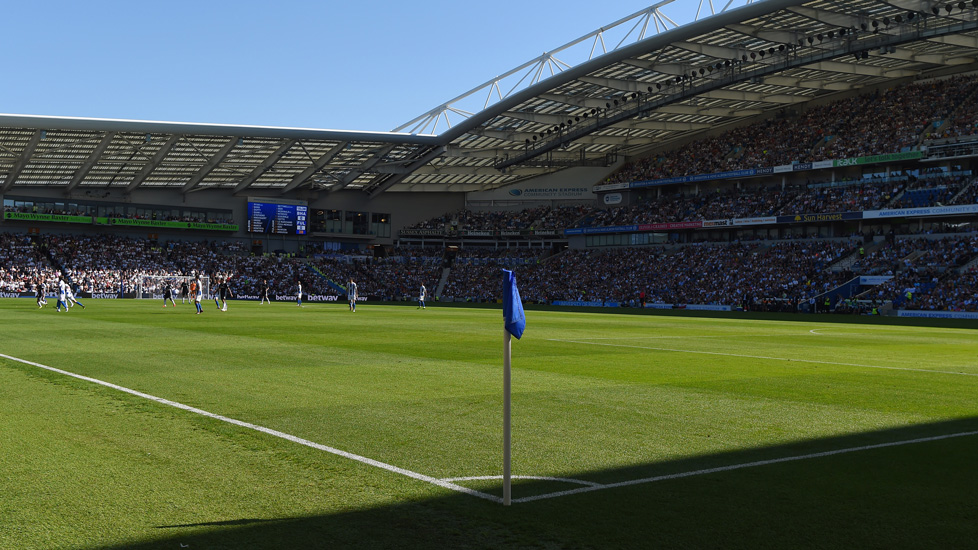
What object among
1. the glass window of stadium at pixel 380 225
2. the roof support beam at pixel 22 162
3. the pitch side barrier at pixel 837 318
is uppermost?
the roof support beam at pixel 22 162

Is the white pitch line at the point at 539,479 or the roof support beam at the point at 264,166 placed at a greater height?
the roof support beam at the point at 264,166

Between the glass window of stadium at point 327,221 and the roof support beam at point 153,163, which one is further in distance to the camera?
the glass window of stadium at point 327,221

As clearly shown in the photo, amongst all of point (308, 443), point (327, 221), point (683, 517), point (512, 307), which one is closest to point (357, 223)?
point (327, 221)

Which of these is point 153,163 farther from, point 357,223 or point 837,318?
point 837,318

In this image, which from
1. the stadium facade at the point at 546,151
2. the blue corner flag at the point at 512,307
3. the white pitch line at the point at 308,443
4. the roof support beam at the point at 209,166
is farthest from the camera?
the roof support beam at the point at 209,166

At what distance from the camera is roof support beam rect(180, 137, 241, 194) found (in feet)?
229

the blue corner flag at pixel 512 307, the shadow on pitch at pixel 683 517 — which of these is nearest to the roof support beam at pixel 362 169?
the shadow on pitch at pixel 683 517

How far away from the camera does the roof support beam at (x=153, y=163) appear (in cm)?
6731

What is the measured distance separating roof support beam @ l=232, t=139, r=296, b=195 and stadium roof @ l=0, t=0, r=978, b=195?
169mm

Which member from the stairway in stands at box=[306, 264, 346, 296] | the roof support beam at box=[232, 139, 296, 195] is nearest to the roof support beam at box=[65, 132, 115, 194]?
the roof support beam at box=[232, 139, 296, 195]

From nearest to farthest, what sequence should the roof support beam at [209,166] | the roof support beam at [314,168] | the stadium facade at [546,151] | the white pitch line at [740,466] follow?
1. the white pitch line at [740,466]
2. the stadium facade at [546,151]
3. the roof support beam at [209,166]
4. the roof support beam at [314,168]

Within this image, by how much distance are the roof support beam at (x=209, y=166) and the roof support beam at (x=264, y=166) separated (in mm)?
4148

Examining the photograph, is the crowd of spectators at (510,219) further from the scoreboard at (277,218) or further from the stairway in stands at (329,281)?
the stairway in stands at (329,281)

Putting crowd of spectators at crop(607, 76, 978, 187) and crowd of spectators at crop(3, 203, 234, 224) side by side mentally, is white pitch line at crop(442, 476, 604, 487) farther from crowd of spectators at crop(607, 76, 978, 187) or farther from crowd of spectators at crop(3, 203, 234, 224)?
crowd of spectators at crop(3, 203, 234, 224)
